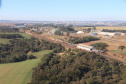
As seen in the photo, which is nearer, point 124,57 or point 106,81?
point 106,81

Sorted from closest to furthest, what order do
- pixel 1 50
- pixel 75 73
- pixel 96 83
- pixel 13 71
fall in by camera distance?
pixel 96 83, pixel 75 73, pixel 13 71, pixel 1 50

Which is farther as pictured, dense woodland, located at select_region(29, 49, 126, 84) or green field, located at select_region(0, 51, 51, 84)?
green field, located at select_region(0, 51, 51, 84)

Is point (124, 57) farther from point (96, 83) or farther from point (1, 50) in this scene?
point (1, 50)

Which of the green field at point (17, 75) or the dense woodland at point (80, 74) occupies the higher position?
the dense woodland at point (80, 74)

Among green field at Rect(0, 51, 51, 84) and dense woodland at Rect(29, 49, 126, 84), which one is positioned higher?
dense woodland at Rect(29, 49, 126, 84)

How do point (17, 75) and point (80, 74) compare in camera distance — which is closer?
point (80, 74)

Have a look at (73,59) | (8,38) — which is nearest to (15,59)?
(73,59)

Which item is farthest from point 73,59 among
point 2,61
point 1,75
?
point 2,61

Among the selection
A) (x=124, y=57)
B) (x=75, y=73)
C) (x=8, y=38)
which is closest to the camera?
(x=75, y=73)

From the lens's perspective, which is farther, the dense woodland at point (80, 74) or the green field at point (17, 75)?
the green field at point (17, 75)

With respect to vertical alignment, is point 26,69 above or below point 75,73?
below

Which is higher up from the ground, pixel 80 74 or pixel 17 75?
pixel 80 74
